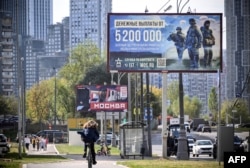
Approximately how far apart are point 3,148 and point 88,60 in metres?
56.7

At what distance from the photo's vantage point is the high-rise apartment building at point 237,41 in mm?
40938

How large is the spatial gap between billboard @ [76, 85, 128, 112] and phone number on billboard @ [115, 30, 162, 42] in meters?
27.4

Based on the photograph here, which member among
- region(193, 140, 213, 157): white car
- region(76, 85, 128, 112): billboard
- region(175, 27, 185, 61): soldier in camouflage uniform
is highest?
region(175, 27, 185, 61): soldier in camouflage uniform

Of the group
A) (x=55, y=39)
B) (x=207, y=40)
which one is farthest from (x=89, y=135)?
(x=55, y=39)

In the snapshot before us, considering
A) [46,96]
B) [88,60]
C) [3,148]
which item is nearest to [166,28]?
[3,148]

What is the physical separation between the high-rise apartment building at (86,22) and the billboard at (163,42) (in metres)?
115

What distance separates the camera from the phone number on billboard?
3179 cm

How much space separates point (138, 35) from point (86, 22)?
139m

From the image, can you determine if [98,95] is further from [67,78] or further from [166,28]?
[67,78]

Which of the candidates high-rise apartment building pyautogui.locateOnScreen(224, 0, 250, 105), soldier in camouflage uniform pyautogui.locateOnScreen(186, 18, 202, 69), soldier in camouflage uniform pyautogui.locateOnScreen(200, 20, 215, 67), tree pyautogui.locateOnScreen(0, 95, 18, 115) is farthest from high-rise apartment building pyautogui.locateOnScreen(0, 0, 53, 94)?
soldier in camouflage uniform pyautogui.locateOnScreen(200, 20, 215, 67)

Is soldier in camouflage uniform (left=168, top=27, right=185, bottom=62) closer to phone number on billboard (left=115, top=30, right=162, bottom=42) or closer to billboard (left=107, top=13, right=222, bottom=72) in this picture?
billboard (left=107, top=13, right=222, bottom=72)

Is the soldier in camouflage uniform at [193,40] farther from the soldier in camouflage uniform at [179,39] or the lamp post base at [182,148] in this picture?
the lamp post base at [182,148]

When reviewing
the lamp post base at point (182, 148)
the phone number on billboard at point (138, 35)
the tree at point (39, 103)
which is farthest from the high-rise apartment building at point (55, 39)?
the phone number on billboard at point (138, 35)

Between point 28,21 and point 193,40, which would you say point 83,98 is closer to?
point 193,40
